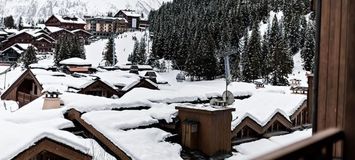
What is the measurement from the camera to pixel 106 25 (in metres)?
93.1

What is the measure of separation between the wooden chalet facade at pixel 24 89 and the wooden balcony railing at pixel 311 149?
24.3 metres

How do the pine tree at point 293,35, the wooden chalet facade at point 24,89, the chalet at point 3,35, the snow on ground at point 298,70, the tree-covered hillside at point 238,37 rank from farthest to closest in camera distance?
the chalet at point 3,35 → the pine tree at point 293,35 → the tree-covered hillside at point 238,37 → the snow on ground at point 298,70 → the wooden chalet facade at point 24,89

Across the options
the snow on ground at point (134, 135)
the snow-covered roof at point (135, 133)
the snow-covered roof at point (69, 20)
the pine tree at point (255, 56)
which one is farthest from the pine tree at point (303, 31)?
the snow on ground at point (134, 135)

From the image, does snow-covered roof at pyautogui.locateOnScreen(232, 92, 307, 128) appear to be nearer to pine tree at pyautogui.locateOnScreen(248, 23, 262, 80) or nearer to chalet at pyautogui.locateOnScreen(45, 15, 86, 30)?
pine tree at pyautogui.locateOnScreen(248, 23, 262, 80)

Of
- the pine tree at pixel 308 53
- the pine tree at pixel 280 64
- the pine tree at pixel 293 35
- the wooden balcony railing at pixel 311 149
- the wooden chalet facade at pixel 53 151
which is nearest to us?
the wooden balcony railing at pixel 311 149

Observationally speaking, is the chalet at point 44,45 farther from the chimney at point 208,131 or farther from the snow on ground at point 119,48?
the chimney at point 208,131

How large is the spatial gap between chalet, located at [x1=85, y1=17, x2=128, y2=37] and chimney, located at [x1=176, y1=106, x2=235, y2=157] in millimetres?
80500

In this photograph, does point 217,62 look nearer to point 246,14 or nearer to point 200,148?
point 246,14

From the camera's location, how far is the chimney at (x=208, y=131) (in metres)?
12.0

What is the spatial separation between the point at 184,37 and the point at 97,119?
51.8m

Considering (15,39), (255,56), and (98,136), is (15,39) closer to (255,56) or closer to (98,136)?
(255,56)

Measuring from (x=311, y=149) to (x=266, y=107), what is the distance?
13.6m

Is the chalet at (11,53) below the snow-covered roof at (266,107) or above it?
above

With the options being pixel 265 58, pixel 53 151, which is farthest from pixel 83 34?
pixel 53 151
